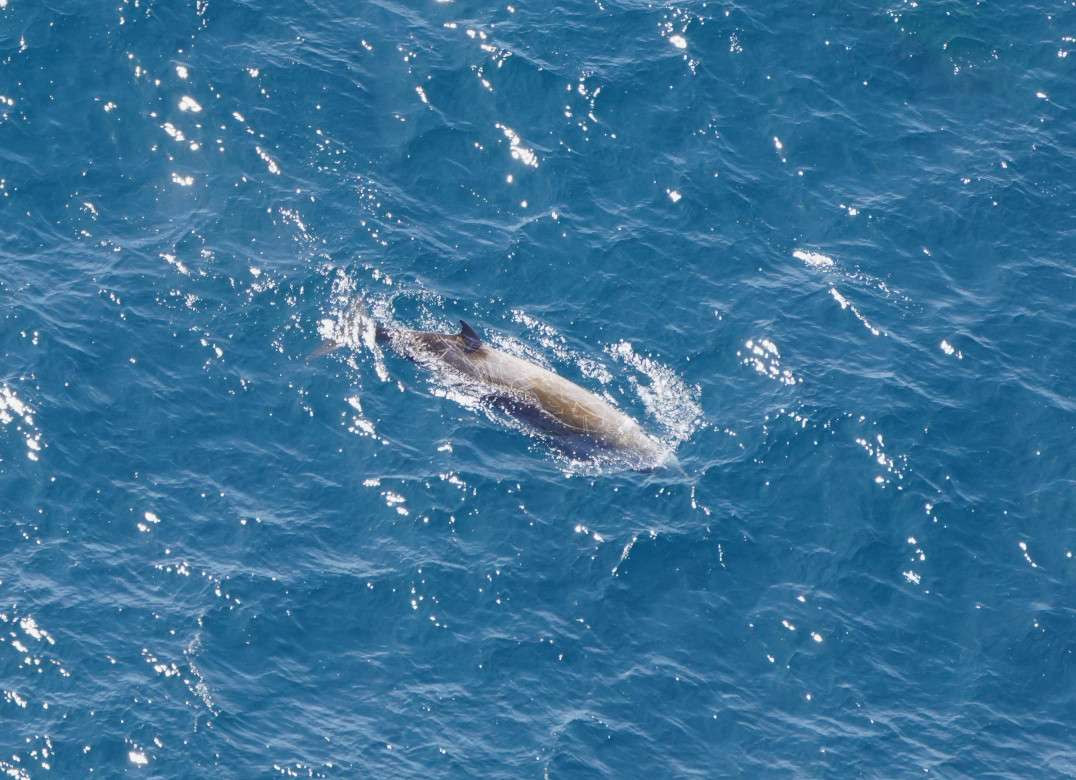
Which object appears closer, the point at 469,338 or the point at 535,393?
the point at 535,393

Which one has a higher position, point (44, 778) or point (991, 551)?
point (44, 778)

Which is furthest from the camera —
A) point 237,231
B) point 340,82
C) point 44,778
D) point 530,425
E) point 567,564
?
point 340,82

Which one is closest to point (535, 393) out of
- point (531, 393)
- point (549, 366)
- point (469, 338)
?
point (531, 393)

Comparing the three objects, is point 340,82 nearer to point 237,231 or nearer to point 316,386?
point 237,231

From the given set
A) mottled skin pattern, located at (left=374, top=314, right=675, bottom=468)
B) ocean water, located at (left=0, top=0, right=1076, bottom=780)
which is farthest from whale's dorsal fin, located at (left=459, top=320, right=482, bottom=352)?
ocean water, located at (left=0, top=0, right=1076, bottom=780)

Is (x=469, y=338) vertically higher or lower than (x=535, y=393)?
higher

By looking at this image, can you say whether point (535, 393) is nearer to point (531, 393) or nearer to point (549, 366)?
point (531, 393)

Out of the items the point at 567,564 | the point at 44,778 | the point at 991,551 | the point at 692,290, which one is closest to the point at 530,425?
the point at 567,564

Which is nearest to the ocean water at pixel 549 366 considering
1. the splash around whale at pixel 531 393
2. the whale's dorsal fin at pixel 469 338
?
the splash around whale at pixel 531 393
